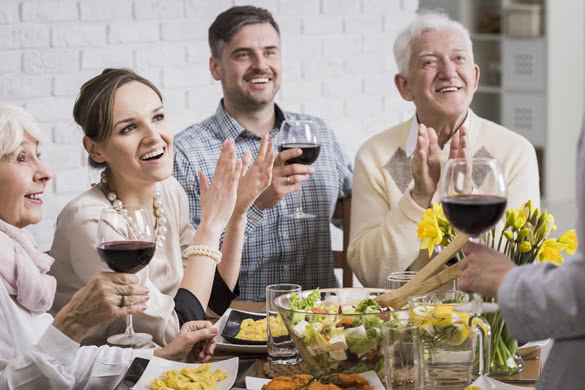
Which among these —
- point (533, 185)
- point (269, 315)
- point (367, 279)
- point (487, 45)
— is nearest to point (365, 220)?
point (367, 279)

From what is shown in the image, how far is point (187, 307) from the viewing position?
6.16 ft

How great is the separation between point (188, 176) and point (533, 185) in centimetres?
121

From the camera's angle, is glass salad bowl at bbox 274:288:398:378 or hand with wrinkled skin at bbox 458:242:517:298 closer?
hand with wrinkled skin at bbox 458:242:517:298

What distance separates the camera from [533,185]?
94.7 inches

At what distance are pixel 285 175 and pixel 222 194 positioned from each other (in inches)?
12.9

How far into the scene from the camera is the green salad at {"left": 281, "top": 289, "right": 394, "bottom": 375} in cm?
134

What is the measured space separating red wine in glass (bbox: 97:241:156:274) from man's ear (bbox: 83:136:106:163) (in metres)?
0.63

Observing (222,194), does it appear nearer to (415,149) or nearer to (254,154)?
(415,149)

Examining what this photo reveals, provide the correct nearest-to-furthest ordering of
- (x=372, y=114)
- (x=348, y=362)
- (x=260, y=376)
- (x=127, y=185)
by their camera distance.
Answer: (x=348, y=362) < (x=260, y=376) < (x=127, y=185) < (x=372, y=114)

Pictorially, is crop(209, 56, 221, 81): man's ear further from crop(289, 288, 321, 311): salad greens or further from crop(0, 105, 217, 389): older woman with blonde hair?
crop(289, 288, 321, 311): salad greens

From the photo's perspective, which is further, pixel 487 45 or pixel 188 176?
pixel 487 45

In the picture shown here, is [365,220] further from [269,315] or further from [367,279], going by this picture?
[269,315]

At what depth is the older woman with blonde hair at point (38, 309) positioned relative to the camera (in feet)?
4.64

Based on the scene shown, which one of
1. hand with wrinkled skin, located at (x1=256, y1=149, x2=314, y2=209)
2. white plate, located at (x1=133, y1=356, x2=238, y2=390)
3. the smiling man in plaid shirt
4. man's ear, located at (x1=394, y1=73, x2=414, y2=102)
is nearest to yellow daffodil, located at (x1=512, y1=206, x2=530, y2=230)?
white plate, located at (x1=133, y1=356, x2=238, y2=390)
